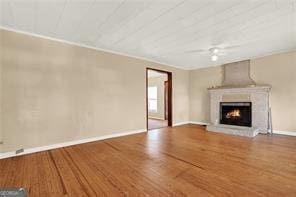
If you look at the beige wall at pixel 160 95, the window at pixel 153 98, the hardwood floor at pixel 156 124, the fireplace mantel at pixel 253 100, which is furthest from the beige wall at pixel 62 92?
the window at pixel 153 98

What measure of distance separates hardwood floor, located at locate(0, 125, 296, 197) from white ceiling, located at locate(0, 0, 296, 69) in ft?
7.58

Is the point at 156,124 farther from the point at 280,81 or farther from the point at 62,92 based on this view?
the point at 280,81

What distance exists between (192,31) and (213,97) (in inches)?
134

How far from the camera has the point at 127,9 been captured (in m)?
2.27

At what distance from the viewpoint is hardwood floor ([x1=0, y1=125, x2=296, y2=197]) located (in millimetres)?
1820

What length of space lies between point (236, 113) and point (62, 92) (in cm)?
517

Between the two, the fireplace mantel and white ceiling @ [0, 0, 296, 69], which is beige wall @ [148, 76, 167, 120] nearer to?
the fireplace mantel

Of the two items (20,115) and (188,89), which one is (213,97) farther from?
(20,115)

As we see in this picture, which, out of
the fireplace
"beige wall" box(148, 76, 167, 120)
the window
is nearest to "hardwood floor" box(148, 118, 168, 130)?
"beige wall" box(148, 76, 167, 120)

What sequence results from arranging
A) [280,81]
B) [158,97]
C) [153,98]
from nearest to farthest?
[280,81], [158,97], [153,98]

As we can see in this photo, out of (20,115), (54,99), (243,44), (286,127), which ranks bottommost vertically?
(286,127)

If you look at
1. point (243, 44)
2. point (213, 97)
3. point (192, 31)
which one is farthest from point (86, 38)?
point (213, 97)

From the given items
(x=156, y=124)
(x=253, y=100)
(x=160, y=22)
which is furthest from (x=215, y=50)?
(x=156, y=124)

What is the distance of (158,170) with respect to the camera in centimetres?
231
